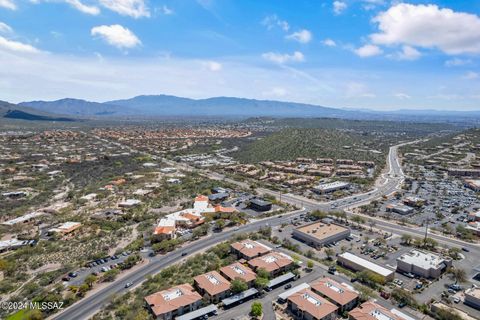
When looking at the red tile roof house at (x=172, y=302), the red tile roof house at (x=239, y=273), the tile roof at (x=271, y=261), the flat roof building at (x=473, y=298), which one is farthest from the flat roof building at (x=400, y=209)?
the red tile roof house at (x=172, y=302)

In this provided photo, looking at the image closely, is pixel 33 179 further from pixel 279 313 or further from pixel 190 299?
pixel 279 313

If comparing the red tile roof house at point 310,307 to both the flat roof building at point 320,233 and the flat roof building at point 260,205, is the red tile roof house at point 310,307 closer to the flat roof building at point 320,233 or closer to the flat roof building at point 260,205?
the flat roof building at point 320,233

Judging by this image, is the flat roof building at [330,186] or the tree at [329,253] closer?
the tree at [329,253]

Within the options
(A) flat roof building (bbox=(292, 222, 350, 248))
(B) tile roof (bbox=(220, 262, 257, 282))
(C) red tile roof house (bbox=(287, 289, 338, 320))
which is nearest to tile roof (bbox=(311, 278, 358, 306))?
(C) red tile roof house (bbox=(287, 289, 338, 320))

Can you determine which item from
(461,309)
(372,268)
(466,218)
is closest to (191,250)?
(372,268)

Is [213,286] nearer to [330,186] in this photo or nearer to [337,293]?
[337,293]
